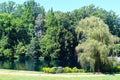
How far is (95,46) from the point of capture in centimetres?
3762

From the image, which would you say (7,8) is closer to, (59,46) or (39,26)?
(39,26)

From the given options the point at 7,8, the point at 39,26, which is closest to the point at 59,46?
the point at 39,26

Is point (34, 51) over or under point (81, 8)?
under

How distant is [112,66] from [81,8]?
36.6 m

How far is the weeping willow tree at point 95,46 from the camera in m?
37.6

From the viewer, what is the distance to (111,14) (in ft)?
267

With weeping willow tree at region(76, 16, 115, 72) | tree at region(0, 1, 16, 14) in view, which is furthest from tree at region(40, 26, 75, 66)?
tree at region(0, 1, 16, 14)

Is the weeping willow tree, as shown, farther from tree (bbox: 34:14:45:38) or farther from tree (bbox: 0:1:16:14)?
tree (bbox: 0:1:16:14)

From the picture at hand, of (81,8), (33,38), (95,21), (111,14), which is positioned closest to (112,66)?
(95,21)

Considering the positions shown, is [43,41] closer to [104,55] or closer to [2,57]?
[2,57]

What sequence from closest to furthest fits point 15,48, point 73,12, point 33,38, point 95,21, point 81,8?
point 95,21, point 15,48, point 33,38, point 73,12, point 81,8

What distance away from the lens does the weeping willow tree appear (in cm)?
3759

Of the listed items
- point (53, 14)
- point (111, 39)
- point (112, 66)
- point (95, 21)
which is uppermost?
point (53, 14)

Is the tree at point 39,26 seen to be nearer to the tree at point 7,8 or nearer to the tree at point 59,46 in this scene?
the tree at point 59,46
